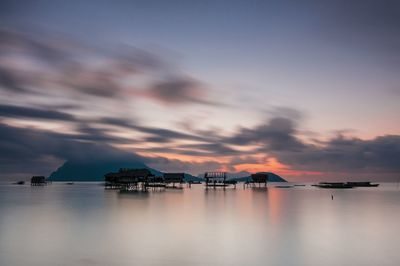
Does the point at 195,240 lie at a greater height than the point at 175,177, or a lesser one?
lesser

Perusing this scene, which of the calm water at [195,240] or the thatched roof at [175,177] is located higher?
the thatched roof at [175,177]

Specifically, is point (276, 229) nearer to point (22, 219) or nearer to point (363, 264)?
point (363, 264)

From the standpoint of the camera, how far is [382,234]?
1142 inches

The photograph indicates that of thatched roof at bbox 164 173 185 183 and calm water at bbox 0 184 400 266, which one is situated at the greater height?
thatched roof at bbox 164 173 185 183

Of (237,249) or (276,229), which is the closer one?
(237,249)

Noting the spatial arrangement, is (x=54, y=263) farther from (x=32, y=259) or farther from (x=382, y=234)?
(x=382, y=234)

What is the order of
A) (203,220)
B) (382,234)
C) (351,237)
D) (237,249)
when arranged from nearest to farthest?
(237,249), (351,237), (382,234), (203,220)

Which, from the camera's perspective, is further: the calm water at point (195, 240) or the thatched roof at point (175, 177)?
the thatched roof at point (175, 177)

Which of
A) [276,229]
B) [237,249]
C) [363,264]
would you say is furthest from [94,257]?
[276,229]

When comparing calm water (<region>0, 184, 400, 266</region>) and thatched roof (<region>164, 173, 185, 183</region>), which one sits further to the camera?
thatched roof (<region>164, 173, 185, 183</region>)

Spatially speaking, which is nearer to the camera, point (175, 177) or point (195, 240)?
point (195, 240)

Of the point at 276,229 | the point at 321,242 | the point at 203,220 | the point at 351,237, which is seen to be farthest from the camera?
the point at 203,220

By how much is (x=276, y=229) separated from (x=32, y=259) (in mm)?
19052

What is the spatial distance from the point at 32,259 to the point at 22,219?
18.5 metres
